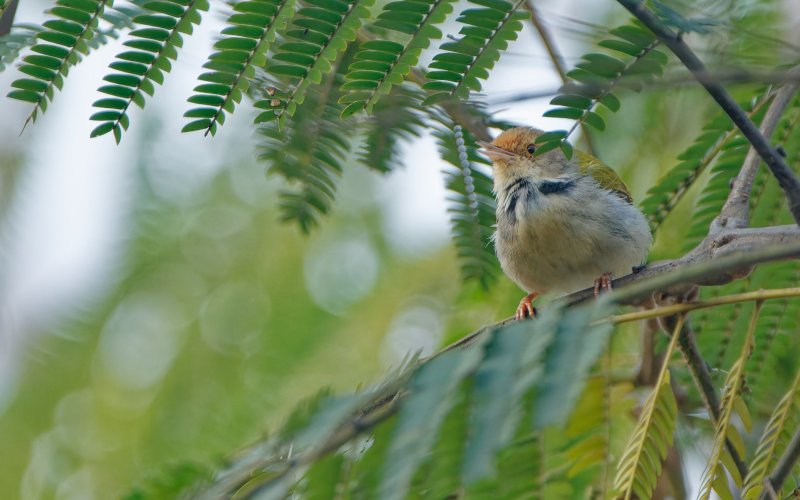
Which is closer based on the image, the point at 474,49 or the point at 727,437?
the point at 727,437

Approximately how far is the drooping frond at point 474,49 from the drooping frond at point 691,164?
0.97m

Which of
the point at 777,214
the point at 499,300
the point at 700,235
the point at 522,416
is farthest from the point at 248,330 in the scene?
the point at 522,416

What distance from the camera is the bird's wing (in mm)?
3789

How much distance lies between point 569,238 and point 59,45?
6.49 ft

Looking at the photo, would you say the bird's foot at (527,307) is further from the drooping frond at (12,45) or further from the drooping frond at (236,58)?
the drooping frond at (12,45)

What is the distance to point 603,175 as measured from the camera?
384cm

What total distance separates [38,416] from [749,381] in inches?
99.4

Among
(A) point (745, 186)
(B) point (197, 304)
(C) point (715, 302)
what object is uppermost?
(A) point (745, 186)

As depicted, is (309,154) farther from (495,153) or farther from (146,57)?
(146,57)

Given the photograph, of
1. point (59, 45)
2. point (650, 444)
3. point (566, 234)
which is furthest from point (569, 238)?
point (59, 45)

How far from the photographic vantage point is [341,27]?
2189 mm

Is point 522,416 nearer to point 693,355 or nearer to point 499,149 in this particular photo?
point 693,355

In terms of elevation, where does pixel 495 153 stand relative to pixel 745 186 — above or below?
below

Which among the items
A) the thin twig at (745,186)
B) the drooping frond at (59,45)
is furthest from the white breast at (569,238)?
the drooping frond at (59,45)
